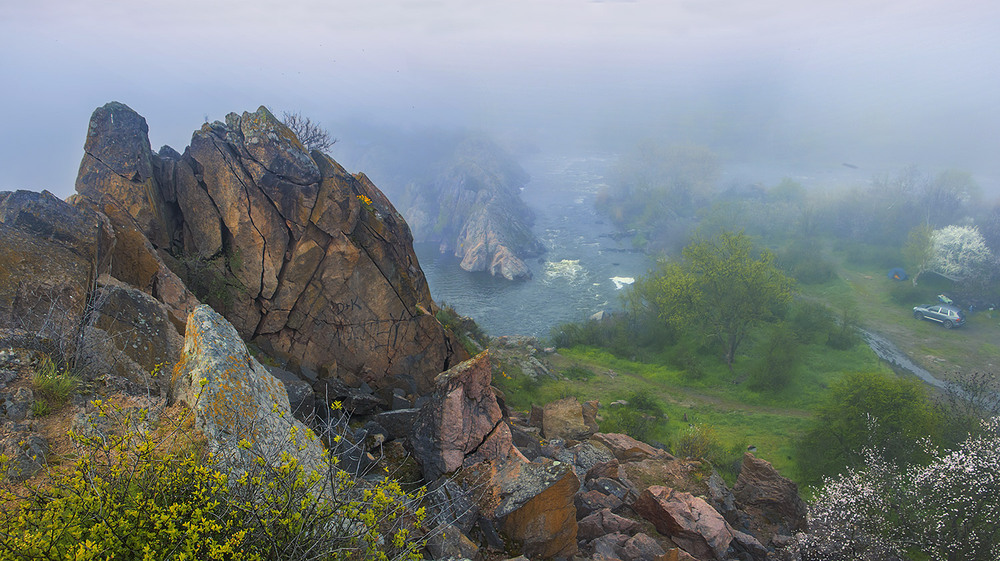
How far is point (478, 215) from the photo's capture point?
350ft

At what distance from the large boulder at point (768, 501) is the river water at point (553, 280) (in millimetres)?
32068

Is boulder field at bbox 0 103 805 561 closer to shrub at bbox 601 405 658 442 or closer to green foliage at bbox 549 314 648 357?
shrub at bbox 601 405 658 442

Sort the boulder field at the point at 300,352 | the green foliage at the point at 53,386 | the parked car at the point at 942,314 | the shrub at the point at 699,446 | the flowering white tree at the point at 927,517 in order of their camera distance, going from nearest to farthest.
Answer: the green foliage at the point at 53,386 < the boulder field at the point at 300,352 < the flowering white tree at the point at 927,517 < the shrub at the point at 699,446 < the parked car at the point at 942,314

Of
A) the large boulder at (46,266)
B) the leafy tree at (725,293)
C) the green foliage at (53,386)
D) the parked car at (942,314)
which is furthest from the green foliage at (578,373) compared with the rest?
the green foliage at (53,386)

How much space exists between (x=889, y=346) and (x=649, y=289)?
21.2 m

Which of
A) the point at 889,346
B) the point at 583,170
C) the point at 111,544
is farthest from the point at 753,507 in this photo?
the point at 583,170

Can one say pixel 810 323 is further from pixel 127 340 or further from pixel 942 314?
pixel 127 340

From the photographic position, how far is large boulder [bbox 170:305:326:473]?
22.4ft

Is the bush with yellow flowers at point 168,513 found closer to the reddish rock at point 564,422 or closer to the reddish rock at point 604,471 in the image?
the reddish rock at point 604,471

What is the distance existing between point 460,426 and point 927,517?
1630 centimetres

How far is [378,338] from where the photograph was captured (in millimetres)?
21797

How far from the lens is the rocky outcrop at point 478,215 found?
8900 cm

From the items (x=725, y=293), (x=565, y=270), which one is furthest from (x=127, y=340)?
(x=565, y=270)

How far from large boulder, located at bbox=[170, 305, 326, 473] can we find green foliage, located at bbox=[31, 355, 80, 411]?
149 centimetres
